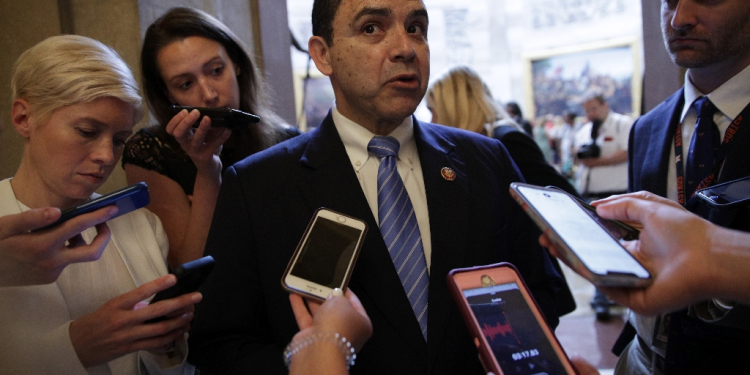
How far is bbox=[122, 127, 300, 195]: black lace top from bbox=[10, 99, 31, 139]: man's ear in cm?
56

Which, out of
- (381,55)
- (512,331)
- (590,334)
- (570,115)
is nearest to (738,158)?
(512,331)

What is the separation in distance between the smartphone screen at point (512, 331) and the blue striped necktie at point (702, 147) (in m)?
1.05

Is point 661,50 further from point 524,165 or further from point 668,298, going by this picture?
point 668,298

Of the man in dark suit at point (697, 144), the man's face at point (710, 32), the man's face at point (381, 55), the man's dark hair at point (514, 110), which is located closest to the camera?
the man's face at point (381, 55)

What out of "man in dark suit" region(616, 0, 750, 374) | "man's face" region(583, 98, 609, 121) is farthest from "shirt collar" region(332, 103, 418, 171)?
"man's face" region(583, 98, 609, 121)

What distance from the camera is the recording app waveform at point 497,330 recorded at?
1.31 metres

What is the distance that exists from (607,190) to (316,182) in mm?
5395

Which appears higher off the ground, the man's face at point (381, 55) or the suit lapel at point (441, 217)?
the man's face at point (381, 55)

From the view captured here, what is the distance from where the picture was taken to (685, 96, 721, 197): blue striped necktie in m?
2.02

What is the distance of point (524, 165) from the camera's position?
324 cm

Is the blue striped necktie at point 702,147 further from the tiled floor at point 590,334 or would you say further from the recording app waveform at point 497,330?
the tiled floor at point 590,334

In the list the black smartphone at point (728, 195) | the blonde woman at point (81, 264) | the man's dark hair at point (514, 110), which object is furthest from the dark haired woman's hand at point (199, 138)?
the man's dark hair at point (514, 110)

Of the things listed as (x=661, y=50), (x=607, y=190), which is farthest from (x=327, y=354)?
(x=607, y=190)

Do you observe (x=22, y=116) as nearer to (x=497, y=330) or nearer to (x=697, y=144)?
(x=497, y=330)
